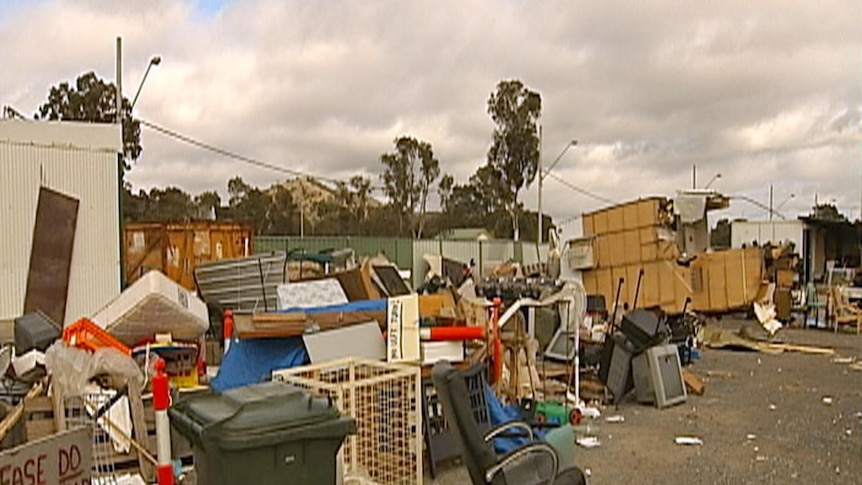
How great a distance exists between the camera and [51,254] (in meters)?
10.3

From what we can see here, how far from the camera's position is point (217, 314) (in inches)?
444

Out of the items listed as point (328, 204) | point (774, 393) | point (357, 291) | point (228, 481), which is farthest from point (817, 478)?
point (328, 204)

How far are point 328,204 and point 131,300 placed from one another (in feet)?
115

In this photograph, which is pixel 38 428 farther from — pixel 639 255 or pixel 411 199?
pixel 411 199

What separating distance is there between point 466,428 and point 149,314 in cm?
447

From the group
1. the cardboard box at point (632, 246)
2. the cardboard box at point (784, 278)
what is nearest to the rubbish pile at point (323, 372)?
the cardboard box at point (632, 246)

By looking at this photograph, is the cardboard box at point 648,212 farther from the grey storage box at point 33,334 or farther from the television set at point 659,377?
the grey storage box at point 33,334

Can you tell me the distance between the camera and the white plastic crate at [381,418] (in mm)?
4637

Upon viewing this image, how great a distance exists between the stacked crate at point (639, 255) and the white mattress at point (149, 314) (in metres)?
10.2

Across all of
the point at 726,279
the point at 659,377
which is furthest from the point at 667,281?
the point at 659,377

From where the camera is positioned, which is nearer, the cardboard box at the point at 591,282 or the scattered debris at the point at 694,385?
the scattered debris at the point at 694,385

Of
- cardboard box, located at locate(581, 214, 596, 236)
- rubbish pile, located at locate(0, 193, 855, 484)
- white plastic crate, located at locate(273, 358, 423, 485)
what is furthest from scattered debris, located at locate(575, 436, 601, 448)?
cardboard box, located at locate(581, 214, 596, 236)

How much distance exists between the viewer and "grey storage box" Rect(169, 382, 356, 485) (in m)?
2.92

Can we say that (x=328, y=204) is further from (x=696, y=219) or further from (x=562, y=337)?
(x=562, y=337)
